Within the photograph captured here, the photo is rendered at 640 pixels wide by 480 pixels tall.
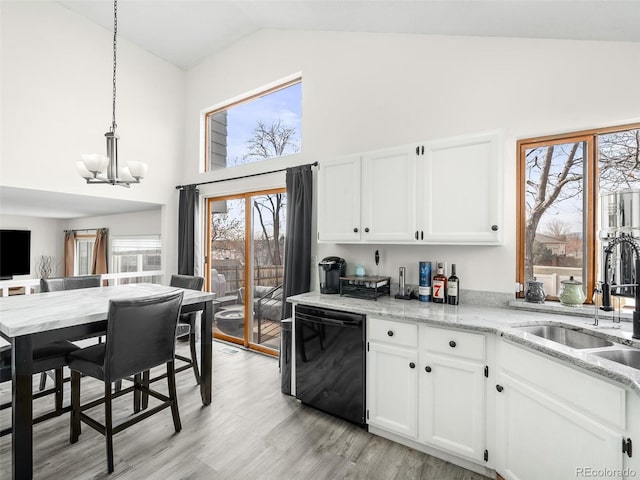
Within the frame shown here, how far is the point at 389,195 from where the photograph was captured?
2473 millimetres

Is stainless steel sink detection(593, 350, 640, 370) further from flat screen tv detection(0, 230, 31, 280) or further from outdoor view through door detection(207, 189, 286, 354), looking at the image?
flat screen tv detection(0, 230, 31, 280)

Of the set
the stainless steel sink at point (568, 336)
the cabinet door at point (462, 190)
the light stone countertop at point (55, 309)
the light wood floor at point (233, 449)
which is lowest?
the light wood floor at point (233, 449)

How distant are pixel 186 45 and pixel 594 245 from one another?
4.88 metres

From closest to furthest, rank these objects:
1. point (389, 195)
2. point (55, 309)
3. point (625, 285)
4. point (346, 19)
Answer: point (625, 285)
point (55, 309)
point (389, 195)
point (346, 19)

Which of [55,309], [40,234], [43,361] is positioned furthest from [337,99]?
[40,234]

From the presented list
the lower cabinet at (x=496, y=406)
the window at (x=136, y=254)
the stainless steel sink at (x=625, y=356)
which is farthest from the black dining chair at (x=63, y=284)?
the stainless steel sink at (x=625, y=356)

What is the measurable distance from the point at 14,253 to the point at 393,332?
7.05 m

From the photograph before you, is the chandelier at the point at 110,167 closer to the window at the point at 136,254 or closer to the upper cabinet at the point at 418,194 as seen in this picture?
the upper cabinet at the point at 418,194

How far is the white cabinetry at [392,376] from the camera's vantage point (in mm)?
2037

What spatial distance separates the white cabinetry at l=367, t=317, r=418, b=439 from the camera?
2.04m

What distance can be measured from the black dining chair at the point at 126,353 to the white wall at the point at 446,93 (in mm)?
1624

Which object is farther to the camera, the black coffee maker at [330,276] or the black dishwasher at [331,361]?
the black coffee maker at [330,276]

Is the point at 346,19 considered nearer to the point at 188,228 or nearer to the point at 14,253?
the point at 188,228

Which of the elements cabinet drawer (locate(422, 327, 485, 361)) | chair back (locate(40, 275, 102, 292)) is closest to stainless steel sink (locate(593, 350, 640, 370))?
cabinet drawer (locate(422, 327, 485, 361))
